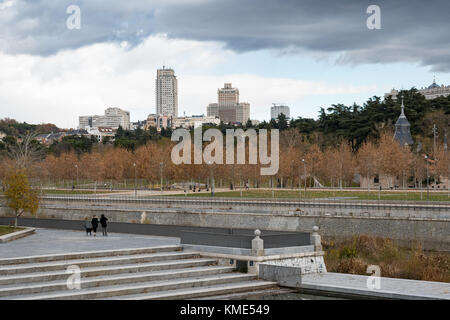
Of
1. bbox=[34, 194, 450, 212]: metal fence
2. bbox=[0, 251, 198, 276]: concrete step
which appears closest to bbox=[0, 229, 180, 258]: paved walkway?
bbox=[0, 251, 198, 276]: concrete step

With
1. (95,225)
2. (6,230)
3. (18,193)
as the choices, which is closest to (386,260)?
(95,225)

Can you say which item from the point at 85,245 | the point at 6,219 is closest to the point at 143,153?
the point at 6,219

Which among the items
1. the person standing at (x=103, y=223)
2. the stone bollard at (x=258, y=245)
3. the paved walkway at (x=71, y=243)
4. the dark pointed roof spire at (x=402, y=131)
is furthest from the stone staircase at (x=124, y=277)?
the dark pointed roof spire at (x=402, y=131)

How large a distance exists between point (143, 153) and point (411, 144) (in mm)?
36278

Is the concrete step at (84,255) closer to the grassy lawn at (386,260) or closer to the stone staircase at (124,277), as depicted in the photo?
the stone staircase at (124,277)

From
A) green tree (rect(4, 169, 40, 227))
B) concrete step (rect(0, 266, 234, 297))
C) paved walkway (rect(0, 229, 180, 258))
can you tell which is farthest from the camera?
green tree (rect(4, 169, 40, 227))

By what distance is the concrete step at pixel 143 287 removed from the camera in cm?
1667

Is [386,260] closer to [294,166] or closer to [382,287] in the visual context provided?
[382,287]

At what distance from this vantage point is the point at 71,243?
24391mm

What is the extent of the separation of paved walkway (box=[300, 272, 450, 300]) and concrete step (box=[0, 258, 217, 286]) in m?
3.83

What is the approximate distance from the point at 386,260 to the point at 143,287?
50.8 feet

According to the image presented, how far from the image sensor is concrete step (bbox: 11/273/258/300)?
16.7 m

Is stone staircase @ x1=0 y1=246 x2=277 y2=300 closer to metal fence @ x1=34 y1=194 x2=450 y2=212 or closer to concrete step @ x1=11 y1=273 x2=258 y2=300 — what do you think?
concrete step @ x1=11 y1=273 x2=258 y2=300
